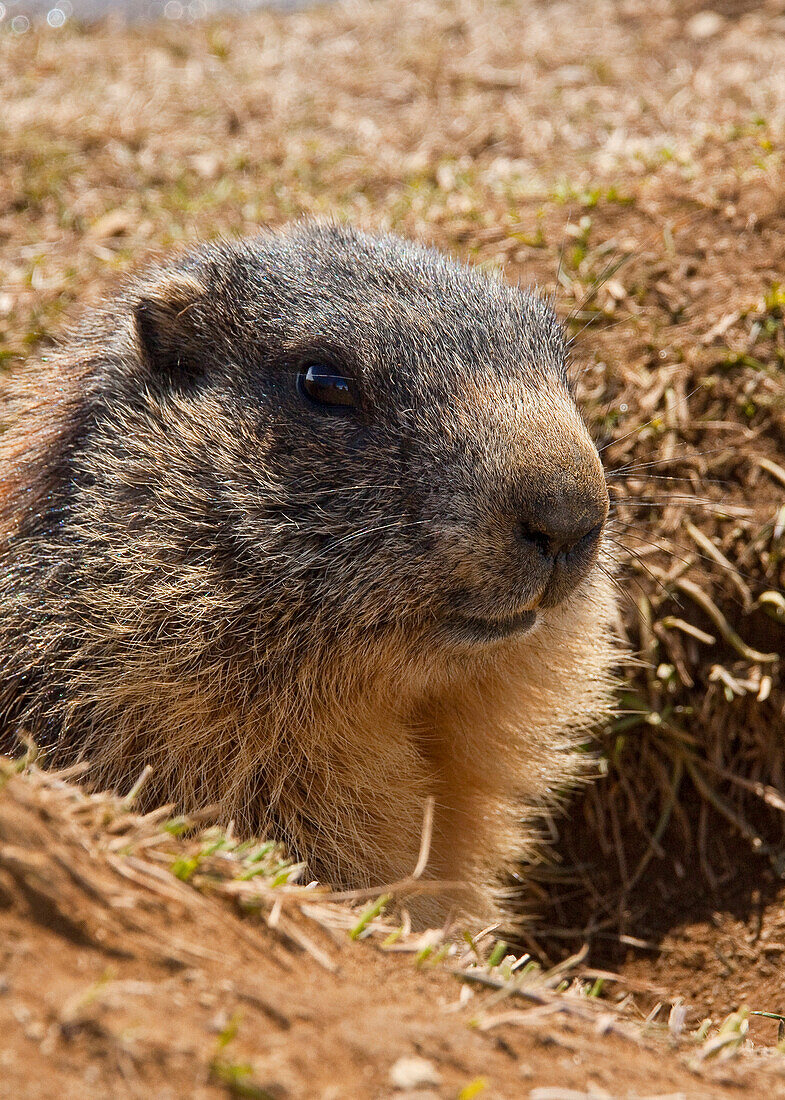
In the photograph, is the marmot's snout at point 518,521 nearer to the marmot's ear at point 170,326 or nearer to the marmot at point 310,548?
the marmot at point 310,548

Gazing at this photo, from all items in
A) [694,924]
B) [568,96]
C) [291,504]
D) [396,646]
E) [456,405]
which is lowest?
[694,924]

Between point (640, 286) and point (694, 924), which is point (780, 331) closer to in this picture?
point (640, 286)

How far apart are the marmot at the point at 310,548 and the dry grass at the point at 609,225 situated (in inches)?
37.6

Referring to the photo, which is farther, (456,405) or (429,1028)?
(456,405)

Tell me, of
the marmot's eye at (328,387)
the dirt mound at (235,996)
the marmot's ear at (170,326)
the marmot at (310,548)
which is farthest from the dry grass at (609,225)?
the dirt mound at (235,996)

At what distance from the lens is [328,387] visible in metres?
3.99

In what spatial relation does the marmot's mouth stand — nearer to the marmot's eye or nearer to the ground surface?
the marmot's eye

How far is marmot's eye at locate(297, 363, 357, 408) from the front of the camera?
3.98 metres

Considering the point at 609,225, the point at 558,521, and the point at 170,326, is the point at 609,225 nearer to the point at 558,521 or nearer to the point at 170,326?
the point at 170,326

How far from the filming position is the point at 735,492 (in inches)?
223

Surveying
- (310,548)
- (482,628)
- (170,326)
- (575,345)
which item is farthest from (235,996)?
(575,345)

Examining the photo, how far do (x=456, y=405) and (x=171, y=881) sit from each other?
6.14 ft

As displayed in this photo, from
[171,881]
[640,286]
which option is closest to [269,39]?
[640,286]

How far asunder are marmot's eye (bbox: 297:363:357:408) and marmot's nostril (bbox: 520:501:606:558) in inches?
34.0
